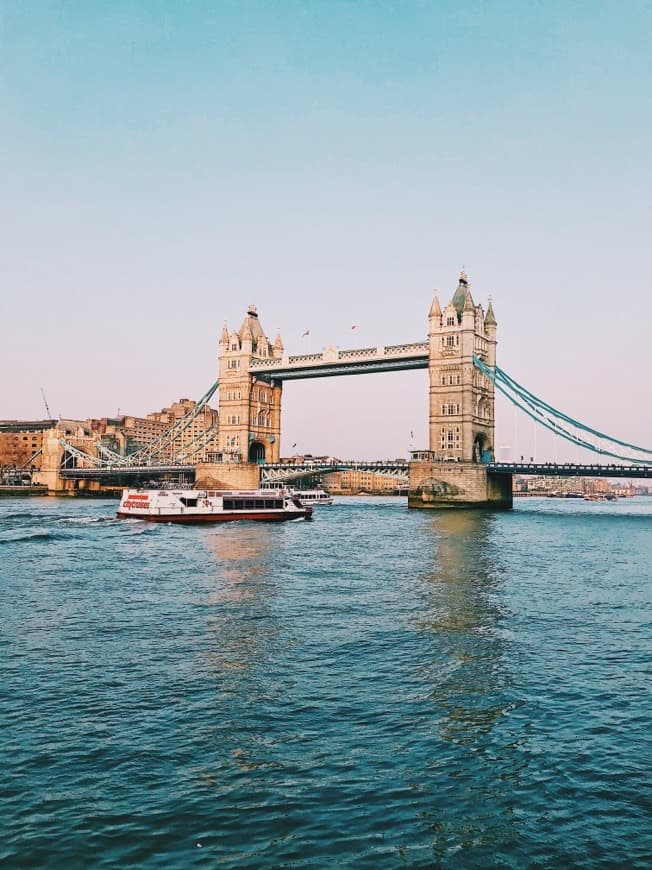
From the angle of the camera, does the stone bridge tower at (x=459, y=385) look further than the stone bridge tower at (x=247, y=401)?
No

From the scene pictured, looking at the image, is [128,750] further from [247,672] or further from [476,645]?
[476,645]

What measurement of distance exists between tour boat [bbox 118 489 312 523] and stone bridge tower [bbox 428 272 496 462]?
28.2 meters

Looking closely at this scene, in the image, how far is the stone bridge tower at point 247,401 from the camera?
116438 millimetres

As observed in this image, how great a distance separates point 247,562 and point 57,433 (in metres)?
122

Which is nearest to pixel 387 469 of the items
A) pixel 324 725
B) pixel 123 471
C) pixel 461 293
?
pixel 461 293

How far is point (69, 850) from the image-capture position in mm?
9359

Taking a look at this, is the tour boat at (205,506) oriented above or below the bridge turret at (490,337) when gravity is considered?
below

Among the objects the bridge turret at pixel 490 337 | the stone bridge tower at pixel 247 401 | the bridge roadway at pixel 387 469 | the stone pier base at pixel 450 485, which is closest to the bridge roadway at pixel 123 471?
the bridge roadway at pixel 387 469

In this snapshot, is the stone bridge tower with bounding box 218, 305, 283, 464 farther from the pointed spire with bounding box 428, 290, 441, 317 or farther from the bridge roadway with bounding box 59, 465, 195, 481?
the pointed spire with bounding box 428, 290, 441, 317

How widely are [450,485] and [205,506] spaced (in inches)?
1355

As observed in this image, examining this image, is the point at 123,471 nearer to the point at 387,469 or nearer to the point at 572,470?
the point at 387,469

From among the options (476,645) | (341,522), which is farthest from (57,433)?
(476,645)

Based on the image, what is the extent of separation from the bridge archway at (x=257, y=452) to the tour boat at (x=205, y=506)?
43997mm

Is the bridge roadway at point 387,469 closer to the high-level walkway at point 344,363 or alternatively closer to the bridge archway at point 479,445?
the bridge archway at point 479,445
